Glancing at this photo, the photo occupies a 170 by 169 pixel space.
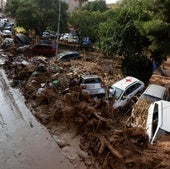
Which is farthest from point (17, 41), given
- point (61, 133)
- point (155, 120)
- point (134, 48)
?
point (155, 120)

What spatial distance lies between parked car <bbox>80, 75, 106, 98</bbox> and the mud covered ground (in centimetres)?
57

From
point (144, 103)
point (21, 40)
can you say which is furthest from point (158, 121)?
point (21, 40)

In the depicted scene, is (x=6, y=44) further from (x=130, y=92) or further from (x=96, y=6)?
(x=130, y=92)

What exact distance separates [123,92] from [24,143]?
621 centimetres

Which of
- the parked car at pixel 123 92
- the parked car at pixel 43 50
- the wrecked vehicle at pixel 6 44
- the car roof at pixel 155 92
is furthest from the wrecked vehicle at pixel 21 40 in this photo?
the car roof at pixel 155 92

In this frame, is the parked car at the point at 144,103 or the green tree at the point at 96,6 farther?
the green tree at the point at 96,6

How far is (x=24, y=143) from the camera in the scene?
1235 centimetres

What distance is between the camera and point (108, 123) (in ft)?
41.3

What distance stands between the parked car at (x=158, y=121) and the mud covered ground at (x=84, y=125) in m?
0.26

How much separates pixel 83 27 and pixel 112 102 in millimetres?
22102

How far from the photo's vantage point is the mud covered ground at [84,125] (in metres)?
10.2

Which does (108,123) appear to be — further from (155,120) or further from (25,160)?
(25,160)

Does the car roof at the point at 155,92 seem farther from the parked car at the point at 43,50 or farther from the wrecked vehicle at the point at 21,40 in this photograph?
the wrecked vehicle at the point at 21,40

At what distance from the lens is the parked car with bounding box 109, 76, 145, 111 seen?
1602 centimetres
